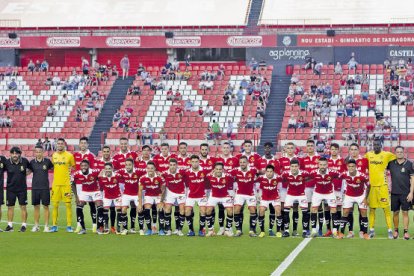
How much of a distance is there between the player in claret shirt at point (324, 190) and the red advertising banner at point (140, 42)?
29049 millimetres

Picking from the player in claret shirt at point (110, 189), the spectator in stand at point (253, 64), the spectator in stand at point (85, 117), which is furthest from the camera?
the spectator in stand at point (253, 64)

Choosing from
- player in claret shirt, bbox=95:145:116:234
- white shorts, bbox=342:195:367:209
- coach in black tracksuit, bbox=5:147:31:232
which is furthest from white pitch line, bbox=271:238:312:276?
coach in black tracksuit, bbox=5:147:31:232

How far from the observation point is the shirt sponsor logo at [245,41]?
49.5 metres

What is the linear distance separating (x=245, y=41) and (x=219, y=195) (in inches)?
1146

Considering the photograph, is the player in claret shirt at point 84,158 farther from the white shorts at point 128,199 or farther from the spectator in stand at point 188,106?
the spectator in stand at point 188,106

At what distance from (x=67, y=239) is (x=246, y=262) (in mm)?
5291

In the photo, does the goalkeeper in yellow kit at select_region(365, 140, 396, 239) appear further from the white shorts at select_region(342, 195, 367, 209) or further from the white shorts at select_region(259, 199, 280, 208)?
the white shorts at select_region(259, 199, 280, 208)

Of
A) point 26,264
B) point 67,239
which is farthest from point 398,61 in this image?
point 26,264

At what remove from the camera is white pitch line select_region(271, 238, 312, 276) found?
1492 cm

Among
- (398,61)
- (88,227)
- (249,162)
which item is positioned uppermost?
(398,61)

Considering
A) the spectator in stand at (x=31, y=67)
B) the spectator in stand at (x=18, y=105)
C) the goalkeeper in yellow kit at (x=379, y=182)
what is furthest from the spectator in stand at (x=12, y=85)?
the goalkeeper in yellow kit at (x=379, y=182)

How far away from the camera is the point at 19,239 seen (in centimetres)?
2003

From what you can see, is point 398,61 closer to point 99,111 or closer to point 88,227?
point 99,111

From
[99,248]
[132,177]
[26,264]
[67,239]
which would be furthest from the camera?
[132,177]
